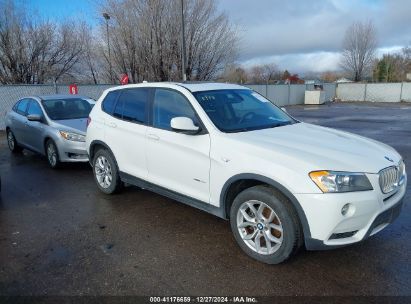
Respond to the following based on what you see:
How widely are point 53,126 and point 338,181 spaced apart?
19.8 feet

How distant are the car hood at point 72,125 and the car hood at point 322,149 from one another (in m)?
4.45

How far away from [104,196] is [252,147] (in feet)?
9.95

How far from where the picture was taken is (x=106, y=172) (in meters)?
5.65

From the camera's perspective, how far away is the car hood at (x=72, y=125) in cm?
727

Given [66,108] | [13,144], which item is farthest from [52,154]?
[13,144]

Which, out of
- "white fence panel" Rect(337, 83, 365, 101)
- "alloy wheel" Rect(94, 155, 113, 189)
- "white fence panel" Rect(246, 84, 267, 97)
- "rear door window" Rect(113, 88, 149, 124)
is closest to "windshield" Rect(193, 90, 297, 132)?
"rear door window" Rect(113, 88, 149, 124)

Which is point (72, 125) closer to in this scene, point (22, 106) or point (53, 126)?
point (53, 126)

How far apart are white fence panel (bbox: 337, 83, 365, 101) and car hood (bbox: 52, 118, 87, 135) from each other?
3411 cm

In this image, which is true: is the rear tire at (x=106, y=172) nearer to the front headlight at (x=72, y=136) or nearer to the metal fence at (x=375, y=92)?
the front headlight at (x=72, y=136)

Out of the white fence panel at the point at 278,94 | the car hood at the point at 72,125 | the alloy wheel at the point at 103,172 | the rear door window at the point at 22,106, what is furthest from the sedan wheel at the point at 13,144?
the white fence panel at the point at 278,94

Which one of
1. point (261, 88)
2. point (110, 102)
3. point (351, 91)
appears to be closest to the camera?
point (110, 102)

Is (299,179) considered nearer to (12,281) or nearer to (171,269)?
(171,269)

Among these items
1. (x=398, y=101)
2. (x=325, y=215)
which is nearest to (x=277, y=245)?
(x=325, y=215)

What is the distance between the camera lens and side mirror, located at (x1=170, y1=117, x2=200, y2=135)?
3939 mm
